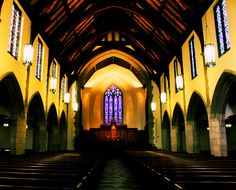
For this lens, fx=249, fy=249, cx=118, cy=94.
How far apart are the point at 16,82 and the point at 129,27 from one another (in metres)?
11.8

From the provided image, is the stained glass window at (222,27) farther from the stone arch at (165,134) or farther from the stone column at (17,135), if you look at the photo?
the stone arch at (165,134)

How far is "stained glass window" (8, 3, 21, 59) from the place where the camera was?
34.9 feet

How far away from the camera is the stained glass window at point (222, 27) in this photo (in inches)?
402

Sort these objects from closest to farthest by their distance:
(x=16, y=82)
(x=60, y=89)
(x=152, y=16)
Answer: (x=16, y=82), (x=152, y=16), (x=60, y=89)

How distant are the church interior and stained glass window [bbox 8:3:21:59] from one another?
44 mm

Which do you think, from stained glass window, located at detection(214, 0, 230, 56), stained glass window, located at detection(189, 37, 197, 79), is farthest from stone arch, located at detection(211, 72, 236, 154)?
stained glass window, located at detection(189, 37, 197, 79)

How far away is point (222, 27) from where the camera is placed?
10.5 meters

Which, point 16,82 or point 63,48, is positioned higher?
point 63,48

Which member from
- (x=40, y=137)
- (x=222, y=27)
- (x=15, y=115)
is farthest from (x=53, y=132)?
(x=222, y=27)

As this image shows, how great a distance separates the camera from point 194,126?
15.1 metres

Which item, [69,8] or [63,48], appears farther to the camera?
[63,48]

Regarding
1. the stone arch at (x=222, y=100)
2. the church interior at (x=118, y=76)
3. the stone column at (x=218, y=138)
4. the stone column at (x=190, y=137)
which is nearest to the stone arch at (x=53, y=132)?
the church interior at (x=118, y=76)

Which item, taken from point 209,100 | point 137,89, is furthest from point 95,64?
point 209,100

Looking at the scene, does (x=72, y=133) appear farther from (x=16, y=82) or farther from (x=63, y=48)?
(x=16, y=82)
